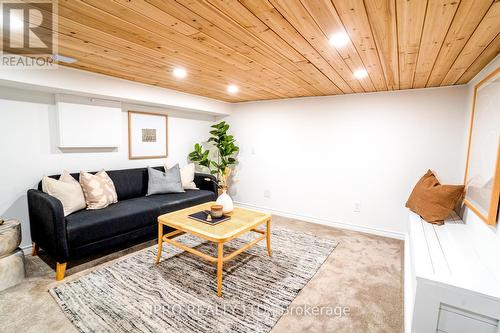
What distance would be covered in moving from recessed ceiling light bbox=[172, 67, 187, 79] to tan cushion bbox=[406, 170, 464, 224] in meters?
2.93

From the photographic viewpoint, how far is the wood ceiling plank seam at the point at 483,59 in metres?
1.79

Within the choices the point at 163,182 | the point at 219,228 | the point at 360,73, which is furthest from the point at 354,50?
the point at 163,182

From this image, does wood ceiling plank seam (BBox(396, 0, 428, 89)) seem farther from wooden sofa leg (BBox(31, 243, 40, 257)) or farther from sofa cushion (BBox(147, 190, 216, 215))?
wooden sofa leg (BBox(31, 243, 40, 257))

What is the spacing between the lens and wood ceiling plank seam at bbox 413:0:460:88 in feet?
4.18

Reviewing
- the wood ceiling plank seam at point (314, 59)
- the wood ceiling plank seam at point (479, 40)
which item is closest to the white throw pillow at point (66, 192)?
the wood ceiling plank seam at point (314, 59)

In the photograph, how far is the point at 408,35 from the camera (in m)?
1.63

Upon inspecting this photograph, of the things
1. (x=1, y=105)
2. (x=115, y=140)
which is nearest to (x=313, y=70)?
(x=115, y=140)

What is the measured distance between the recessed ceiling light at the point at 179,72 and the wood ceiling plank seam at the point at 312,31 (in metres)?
1.41

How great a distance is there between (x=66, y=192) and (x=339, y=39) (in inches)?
117

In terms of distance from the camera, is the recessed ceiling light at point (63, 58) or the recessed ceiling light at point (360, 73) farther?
the recessed ceiling light at point (360, 73)

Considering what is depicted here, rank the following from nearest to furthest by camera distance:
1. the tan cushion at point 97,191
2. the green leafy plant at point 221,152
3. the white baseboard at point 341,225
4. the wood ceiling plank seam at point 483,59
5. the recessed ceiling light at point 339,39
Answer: the recessed ceiling light at point 339,39 → the wood ceiling plank seam at point 483,59 → the tan cushion at point 97,191 → the white baseboard at point 341,225 → the green leafy plant at point 221,152

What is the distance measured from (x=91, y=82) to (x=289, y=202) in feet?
11.1

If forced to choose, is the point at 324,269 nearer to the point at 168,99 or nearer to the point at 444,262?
the point at 444,262

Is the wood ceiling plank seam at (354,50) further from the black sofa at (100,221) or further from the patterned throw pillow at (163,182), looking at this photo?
the patterned throw pillow at (163,182)
